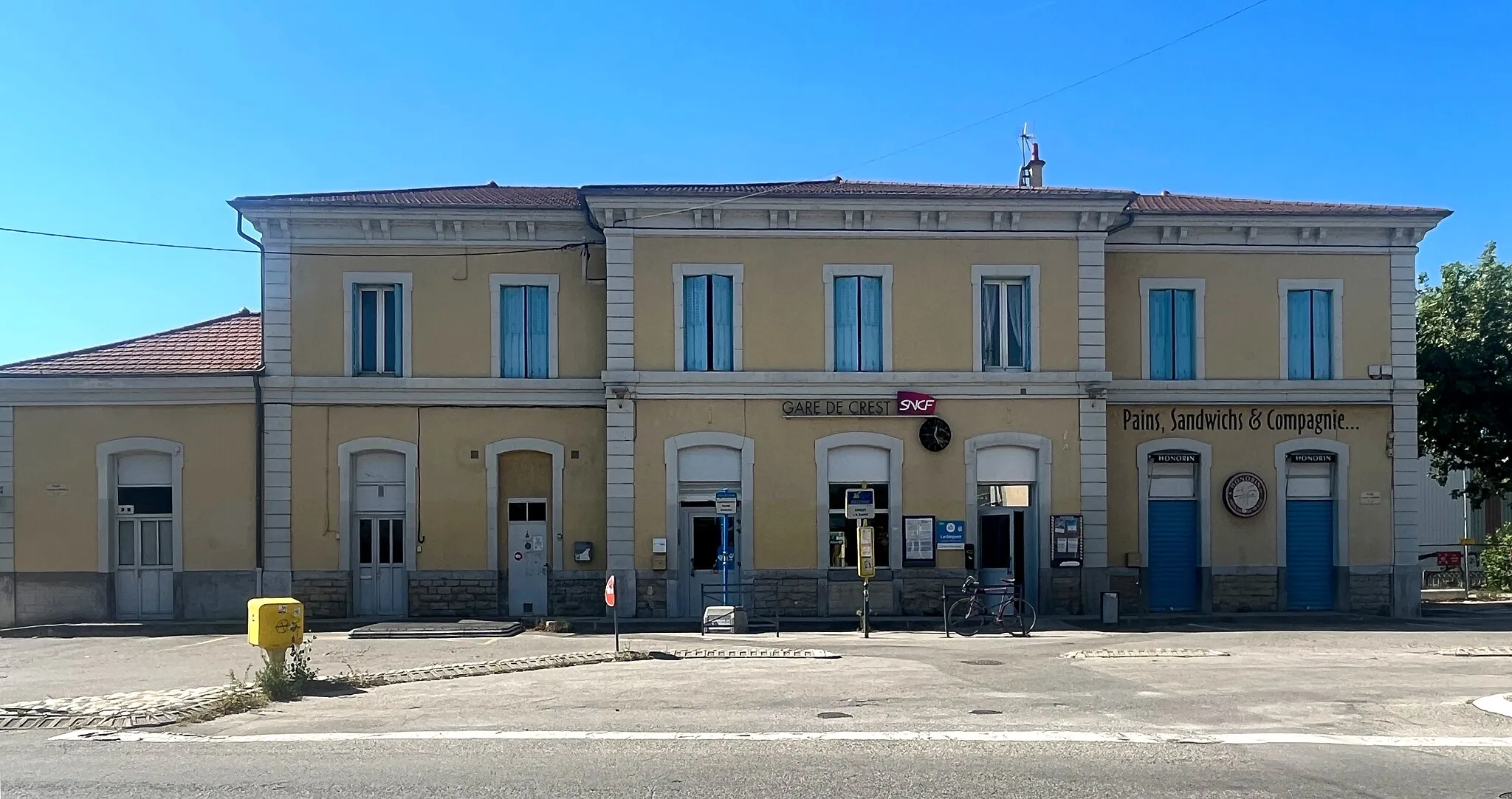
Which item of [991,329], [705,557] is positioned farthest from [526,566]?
[991,329]

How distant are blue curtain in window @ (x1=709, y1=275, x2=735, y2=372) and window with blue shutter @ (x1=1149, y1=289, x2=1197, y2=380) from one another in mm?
8000

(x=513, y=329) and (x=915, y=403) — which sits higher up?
(x=513, y=329)

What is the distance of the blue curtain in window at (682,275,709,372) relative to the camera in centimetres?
2111

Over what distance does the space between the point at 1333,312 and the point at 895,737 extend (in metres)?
16.7

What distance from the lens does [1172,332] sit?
73.7ft

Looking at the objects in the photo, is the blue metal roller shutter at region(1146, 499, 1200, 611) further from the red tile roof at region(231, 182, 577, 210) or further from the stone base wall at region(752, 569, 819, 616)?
the red tile roof at region(231, 182, 577, 210)

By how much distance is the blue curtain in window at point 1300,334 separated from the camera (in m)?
22.4

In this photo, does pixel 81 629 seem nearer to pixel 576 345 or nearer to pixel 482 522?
pixel 482 522

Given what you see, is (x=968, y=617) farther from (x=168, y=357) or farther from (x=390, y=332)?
(x=168, y=357)

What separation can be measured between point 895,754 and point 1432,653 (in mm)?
10833

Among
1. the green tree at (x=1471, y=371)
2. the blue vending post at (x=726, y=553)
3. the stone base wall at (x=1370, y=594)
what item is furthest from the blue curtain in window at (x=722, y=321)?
the green tree at (x=1471, y=371)

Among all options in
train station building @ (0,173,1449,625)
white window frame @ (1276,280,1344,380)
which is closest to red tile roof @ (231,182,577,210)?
train station building @ (0,173,1449,625)

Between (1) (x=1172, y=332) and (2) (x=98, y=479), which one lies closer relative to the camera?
(2) (x=98, y=479)

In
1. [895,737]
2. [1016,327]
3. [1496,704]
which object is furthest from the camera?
[1016,327]
